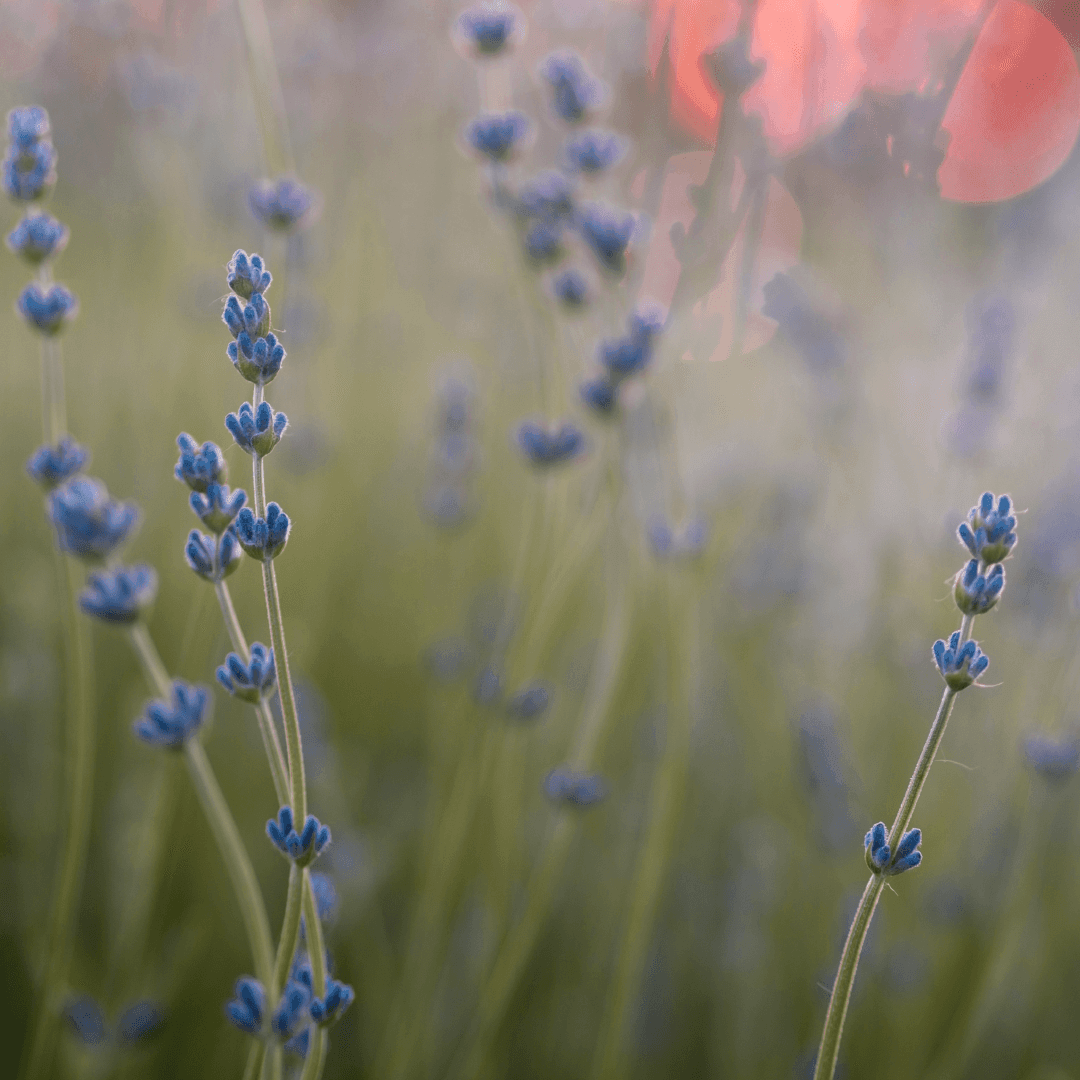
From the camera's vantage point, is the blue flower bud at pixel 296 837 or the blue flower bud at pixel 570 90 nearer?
the blue flower bud at pixel 296 837

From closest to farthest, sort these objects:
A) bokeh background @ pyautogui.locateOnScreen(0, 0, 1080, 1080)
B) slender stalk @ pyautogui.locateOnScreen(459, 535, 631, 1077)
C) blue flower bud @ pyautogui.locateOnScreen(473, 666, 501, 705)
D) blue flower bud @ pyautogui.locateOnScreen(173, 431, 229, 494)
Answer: blue flower bud @ pyautogui.locateOnScreen(173, 431, 229, 494)
slender stalk @ pyautogui.locateOnScreen(459, 535, 631, 1077)
blue flower bud @ pyautogui.locateOnScreen(473, 666, 501, 705)
bokeh background @ pyautogui.locateOnScreen(0, 0, 1080, 1080)

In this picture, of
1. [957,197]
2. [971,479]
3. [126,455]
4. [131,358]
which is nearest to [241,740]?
[126,455]

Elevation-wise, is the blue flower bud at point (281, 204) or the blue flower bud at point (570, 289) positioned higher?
the blue flower bud at point (570, 289)

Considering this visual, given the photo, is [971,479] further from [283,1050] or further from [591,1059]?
[283,1050]

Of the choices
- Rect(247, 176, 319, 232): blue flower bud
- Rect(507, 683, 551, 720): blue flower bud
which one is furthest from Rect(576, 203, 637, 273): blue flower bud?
Rect(507, 683, 551, 720): blue flower bud

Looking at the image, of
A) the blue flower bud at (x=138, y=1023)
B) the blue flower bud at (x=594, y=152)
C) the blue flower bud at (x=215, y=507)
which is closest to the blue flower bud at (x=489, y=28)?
the blue flower bud at (x=594, y=152)

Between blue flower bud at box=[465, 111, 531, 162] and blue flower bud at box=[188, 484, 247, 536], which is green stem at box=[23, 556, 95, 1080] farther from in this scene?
blue flower bud at box=[465, 111, 531, 162]

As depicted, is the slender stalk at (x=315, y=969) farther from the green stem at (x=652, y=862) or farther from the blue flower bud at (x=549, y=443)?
the blue flower bud at (x=549, y=443)
